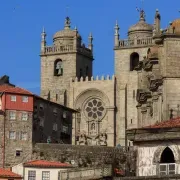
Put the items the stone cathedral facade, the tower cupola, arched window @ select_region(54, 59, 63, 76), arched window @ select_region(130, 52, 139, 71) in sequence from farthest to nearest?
1. arched window @ select_region(54, 59, 63, 76)
2. the tower cupola
3. arched window @ select_region(130, 52, 139, 71)
4. the stone cathedral facade

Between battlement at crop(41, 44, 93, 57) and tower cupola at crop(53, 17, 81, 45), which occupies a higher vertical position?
tower cupola at crop(53, 17, 81, 45)

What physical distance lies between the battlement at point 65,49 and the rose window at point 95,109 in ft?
29.0

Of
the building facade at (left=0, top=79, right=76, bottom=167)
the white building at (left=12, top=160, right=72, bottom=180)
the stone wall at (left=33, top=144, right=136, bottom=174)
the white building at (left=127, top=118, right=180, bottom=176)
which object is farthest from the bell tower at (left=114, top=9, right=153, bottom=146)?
the white building at (left=127, top=118, right=180, bottom=176)

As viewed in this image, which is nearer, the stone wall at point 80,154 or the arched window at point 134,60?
the stone wall at point 80,154

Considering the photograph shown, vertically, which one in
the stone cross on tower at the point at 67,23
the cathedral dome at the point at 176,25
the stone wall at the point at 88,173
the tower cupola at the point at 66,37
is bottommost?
the stone wall at the point at 88,173

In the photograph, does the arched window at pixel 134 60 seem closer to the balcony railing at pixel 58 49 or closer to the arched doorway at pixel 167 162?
the balcony railing at pixel 58 49

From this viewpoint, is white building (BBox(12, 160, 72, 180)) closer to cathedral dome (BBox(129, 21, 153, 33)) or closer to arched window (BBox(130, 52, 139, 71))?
arched window (BBox(130, 52, 139, 71))

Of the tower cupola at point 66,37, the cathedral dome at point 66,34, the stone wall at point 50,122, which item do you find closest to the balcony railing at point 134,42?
the tower cupola at point 66,37

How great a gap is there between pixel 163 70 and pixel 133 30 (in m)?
60.5

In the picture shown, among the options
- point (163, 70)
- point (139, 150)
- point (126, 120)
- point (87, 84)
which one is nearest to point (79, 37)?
point (87, 84)

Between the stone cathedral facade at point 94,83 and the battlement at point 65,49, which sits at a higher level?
the battlement at point 65,49

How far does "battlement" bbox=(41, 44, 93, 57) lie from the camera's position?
13862 centimetres

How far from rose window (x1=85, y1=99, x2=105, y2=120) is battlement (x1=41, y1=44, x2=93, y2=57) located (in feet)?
29.0

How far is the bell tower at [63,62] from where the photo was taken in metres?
137
